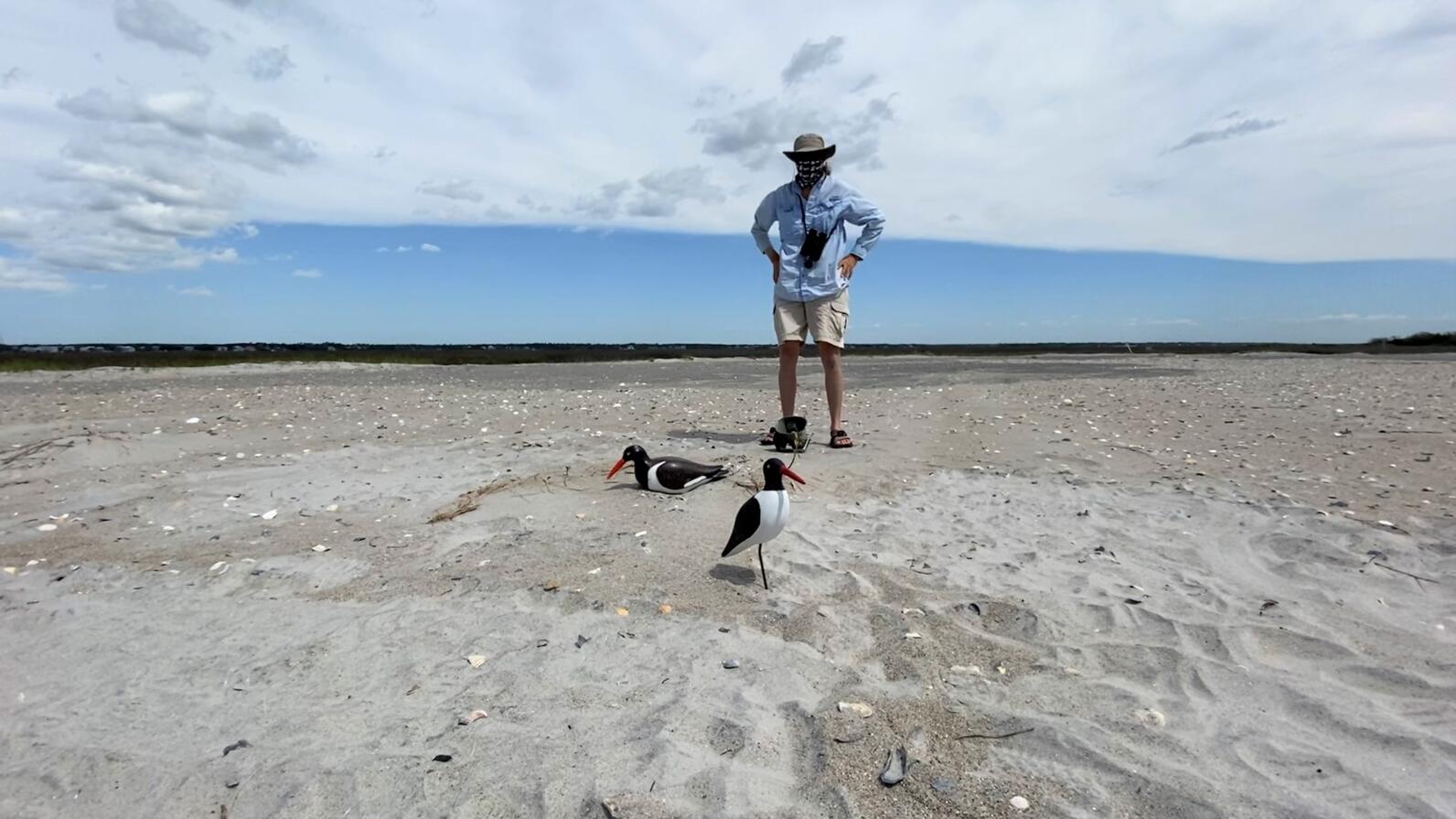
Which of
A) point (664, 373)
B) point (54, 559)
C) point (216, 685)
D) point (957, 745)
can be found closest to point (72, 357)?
point (664, 373)

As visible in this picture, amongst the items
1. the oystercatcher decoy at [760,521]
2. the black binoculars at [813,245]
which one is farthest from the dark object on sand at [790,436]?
the oystercatcher decoy at [760,521]

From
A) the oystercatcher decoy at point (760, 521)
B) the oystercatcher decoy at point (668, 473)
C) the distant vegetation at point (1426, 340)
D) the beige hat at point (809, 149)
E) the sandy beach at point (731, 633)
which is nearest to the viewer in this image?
the sandy beach at point (731, 633)

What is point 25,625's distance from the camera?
12.4 ft

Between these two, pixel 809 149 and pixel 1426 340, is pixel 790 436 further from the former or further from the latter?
pixel 1426 340

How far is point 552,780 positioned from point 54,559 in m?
4.06

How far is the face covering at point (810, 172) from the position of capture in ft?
24.0

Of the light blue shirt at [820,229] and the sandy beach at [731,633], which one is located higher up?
the light blue shirt at [820,229]

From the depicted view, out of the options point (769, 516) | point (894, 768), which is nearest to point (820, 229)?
point (769, 516)

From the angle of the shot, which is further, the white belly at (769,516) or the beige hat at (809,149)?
the beige hat at (809,149)

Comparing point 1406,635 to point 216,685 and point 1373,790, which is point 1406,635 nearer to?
point 1373,790

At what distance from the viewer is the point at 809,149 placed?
723 cm

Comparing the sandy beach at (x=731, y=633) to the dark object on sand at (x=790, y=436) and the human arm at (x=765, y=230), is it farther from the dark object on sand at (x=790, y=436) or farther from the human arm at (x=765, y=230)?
the human arm at (x=765, y=230)

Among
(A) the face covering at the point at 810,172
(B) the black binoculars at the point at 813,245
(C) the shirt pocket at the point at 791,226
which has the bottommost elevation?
(B) the black binoculars at the point at 813,245

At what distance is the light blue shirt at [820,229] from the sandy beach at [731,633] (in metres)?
1.57
